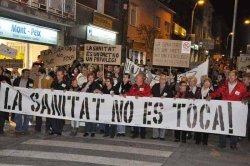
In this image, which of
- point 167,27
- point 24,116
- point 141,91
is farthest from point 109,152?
point 167,27

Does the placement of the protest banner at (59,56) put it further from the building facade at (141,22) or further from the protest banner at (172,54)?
the building facade at (141,22)

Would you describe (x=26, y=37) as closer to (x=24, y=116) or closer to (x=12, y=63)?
(x=12, y=63)

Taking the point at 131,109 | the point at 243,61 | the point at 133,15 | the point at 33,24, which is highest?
the point at 133,15

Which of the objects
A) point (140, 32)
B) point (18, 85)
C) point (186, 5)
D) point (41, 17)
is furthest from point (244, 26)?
point (18, 85)

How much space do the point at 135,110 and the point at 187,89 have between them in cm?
144

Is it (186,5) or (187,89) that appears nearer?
(187,89)

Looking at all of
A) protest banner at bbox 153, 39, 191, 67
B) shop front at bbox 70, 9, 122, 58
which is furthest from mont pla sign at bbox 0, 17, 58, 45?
protest banner at bbox 153, 39, 191, 67

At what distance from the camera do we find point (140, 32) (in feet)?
91.4

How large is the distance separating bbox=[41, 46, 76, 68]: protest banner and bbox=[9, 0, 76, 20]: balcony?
9.06ft

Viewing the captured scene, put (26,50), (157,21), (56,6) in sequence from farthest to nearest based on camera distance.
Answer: (157,21), (56,6), (26,50)

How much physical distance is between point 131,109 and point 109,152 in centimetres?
168

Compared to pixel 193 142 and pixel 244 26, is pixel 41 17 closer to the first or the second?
pixel 193 142

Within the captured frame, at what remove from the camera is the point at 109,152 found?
25.7ft

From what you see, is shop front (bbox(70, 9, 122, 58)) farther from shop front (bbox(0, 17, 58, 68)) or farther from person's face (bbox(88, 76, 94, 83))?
person's face (bbox(88, 76, 94, 83))
